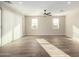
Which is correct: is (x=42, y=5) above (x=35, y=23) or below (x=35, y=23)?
above

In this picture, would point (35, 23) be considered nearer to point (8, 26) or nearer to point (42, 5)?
point (8, 26)

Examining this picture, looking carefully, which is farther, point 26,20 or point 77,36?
point 26,20

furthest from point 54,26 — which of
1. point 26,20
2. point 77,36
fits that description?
point 77,36

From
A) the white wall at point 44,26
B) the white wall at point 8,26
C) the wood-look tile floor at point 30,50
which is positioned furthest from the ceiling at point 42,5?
the white wall at point 44,26

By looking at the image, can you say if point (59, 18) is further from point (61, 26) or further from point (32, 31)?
point (32, 31)

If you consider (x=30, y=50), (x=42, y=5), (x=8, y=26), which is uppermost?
(x=42, y=5)

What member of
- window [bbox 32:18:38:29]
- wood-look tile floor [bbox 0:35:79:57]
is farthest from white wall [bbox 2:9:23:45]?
window [bbox 32:18:38:29]

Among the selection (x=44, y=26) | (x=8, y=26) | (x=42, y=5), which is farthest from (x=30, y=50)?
(x=44, y=26)

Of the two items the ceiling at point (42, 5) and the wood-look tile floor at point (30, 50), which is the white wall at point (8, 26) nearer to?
the ceiling at point (42, 5)

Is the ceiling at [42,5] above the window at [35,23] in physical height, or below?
above

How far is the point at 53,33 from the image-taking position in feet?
52.1

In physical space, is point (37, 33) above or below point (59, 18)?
below

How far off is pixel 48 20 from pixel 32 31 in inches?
94.2

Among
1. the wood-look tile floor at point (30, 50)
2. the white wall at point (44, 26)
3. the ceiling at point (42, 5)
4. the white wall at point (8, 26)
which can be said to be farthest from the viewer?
the white wall at point (44, 26)
